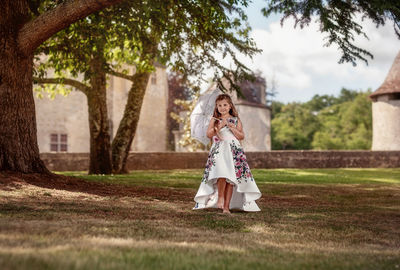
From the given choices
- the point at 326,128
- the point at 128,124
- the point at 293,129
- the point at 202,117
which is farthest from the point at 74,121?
the point at 326,128

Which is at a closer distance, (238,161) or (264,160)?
(238,161)

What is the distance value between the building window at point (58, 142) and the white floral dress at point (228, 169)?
2776 cm

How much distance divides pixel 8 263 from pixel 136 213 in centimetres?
337

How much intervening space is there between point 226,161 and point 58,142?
28.2m

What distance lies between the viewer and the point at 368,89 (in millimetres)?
63188

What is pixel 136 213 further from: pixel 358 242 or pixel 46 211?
pixel 358 242

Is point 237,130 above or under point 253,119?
under

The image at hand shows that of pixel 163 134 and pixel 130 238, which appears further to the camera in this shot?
pixel 163 134

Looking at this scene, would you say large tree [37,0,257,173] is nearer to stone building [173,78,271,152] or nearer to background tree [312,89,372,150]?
stone building [173,78,271,152]

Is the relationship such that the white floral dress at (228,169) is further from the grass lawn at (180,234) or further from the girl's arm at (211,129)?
the grass lawn at (180,234)

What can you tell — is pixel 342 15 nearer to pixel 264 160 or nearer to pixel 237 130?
pixel 237 130

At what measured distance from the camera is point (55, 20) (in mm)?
8875

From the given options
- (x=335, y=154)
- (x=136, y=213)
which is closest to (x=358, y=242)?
(x=136, y=213)

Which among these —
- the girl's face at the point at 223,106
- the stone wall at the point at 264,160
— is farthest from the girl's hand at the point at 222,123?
the stone wall at the point at 264,160
